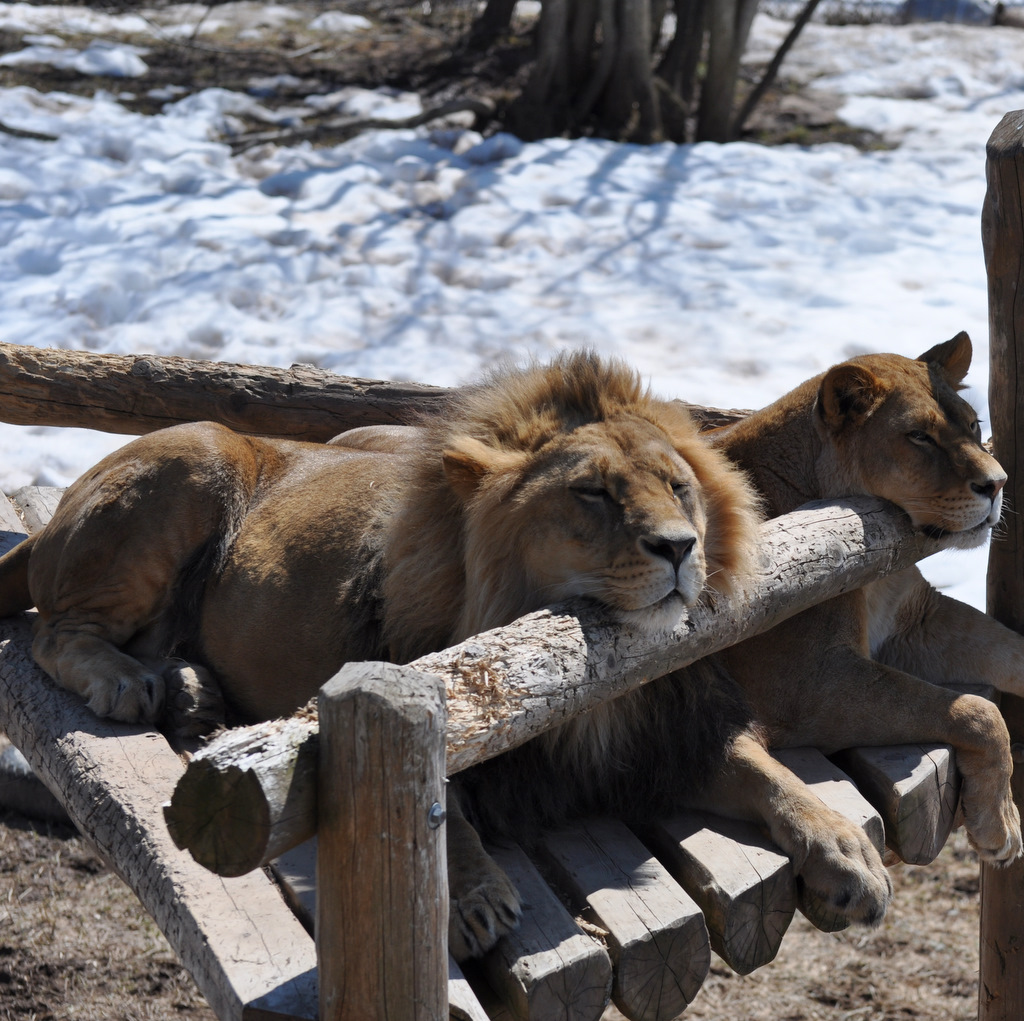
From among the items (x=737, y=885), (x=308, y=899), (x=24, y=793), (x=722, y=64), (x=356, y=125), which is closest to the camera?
(x=308, y=899)

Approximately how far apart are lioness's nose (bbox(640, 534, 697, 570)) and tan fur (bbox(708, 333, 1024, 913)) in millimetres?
641

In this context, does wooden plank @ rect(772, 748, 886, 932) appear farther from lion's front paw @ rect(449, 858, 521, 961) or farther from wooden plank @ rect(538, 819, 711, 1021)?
lion's front paw @ rect(449, 858, 521, 961)

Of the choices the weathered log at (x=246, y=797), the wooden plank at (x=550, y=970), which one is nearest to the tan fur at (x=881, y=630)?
the wooden plank at (x=550, y=970)

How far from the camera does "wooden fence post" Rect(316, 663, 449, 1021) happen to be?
167 cm

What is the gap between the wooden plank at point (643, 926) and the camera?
7.38 ft

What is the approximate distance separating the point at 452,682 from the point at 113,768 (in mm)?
1080

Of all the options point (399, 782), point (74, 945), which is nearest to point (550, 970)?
point (399, 782)

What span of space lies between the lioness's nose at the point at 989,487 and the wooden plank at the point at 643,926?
134 cm

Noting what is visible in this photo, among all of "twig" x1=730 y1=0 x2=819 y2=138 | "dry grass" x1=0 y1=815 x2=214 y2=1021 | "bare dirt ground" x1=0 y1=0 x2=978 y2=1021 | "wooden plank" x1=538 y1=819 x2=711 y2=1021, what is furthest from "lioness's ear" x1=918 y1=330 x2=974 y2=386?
"twig" x1=730 y1=0 x2=819 y2=138

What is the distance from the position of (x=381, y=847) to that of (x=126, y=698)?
1.45m

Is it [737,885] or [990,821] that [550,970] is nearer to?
[737,885]

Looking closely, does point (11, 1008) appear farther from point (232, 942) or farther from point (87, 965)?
point (232, 942)

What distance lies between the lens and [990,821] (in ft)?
9.61

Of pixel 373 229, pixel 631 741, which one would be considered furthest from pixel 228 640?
pixel 373 229
